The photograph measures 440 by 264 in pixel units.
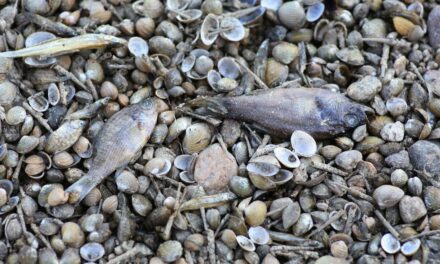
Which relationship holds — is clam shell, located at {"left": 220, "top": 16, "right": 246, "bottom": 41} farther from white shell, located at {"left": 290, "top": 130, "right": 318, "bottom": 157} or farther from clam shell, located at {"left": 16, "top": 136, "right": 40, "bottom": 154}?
clam shell, located at {"left": 16, "top": 136, "right": 40, "bottom": 154}

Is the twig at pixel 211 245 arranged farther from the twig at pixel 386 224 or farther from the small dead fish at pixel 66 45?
the small dead fish at pixel 66 45

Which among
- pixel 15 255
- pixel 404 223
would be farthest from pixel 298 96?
pixel 15 255

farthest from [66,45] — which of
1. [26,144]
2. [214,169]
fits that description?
[214,169]

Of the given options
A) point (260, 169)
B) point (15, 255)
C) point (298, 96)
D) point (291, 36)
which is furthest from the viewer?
point (291, 36)

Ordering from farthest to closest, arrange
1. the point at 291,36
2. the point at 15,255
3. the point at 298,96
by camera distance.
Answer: the point at 291,36, the point at 298,96, the point at 15,255

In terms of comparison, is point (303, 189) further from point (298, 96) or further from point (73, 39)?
point (73, 39)

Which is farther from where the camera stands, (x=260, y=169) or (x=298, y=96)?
(x=298, y=96)
